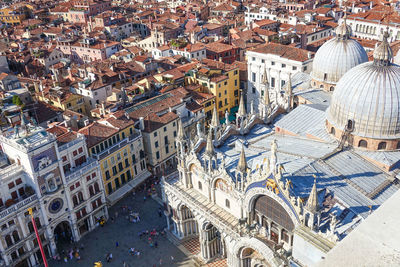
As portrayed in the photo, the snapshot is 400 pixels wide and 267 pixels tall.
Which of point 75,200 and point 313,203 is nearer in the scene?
point 313,203

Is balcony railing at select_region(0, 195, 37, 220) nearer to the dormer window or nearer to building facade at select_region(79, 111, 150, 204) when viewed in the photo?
the dormer window

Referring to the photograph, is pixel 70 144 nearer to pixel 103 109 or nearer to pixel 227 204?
pixel 103 109

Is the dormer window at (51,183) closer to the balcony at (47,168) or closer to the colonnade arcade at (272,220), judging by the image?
the balcony at (47,168)

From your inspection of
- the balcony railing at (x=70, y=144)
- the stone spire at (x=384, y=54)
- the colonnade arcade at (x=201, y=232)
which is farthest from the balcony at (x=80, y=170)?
the stone spire at (x=384, y=54)

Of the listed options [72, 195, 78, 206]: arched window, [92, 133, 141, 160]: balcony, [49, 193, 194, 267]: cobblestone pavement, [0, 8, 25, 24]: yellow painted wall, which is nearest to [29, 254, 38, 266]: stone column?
[49, 193, 194, 267]: cobblestone pavement

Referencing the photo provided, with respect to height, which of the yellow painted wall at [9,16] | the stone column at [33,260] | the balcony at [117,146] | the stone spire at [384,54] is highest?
the stone spire at [384,54]

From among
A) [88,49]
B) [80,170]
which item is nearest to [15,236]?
[80,170]
